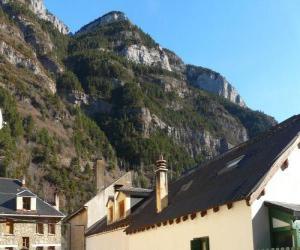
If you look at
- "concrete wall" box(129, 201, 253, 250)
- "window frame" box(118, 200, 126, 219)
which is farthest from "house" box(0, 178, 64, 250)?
"concrete wall" box(129, 201, 253, 250)

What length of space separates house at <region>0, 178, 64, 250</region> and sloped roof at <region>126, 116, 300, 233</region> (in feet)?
85.7

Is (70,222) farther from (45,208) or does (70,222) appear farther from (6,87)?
(6,87)

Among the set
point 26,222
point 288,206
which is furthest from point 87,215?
point 288,206

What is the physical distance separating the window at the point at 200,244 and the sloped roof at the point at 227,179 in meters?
0.94

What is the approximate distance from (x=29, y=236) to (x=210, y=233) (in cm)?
3585

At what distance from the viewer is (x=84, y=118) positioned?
516ft

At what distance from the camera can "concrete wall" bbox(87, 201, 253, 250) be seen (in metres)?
15.4

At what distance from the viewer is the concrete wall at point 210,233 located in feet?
50.6

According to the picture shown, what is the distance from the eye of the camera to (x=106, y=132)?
16150 cm

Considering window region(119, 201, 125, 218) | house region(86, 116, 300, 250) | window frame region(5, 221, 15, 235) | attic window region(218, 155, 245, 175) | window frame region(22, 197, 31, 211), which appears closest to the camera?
house region(86, 116, 300, 250)

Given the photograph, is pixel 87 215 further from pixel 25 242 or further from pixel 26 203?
pixel 26 203

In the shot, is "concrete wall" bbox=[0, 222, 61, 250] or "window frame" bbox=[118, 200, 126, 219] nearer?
"window frame" bbox=[118, 200, 126, 219]

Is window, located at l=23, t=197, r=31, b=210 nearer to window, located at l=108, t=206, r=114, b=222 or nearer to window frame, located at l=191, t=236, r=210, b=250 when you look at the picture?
window, located at l=108, t=206, r=114, b=222

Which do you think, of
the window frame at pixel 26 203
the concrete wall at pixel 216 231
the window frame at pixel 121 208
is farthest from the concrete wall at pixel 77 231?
the concrete wall at pixel 216 231
